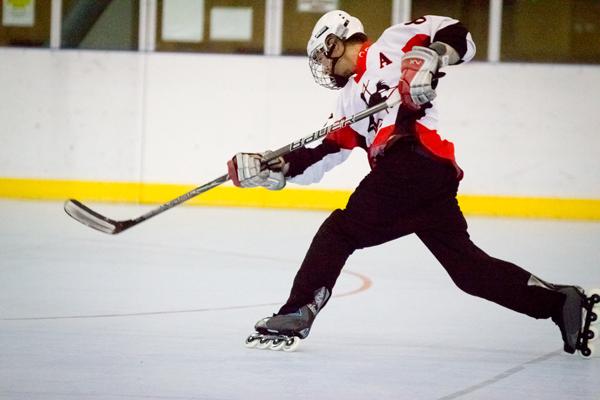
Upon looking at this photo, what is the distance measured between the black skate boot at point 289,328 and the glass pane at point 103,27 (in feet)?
21.8

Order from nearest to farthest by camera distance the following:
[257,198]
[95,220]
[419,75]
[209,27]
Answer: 1. [419,75]
2. [95,220]
3. [257,198]
4. [209,27]

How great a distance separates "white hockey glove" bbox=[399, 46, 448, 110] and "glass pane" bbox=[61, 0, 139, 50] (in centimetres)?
684

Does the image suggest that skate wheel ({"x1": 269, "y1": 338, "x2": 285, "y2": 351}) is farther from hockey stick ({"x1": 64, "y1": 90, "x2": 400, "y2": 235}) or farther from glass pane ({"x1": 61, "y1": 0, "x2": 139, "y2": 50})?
glass pane ({"x1": 61, "y1": 0, "x2": 139, "y2": 50})

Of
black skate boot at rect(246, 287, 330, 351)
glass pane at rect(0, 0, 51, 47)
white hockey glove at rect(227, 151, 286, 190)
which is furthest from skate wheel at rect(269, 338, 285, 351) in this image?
glass pane at rect(0, 0, 51, 47)

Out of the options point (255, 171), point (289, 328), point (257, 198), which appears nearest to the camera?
point (289, 328)

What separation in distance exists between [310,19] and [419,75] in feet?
21.8

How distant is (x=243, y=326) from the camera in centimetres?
403

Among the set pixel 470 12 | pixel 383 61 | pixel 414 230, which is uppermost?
pixel 470 12

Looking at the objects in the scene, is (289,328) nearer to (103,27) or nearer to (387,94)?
(387,94)

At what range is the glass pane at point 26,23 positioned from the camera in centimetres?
991

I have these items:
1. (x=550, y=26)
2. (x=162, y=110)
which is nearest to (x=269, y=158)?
(x=162, y=110)

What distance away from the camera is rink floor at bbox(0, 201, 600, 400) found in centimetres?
305

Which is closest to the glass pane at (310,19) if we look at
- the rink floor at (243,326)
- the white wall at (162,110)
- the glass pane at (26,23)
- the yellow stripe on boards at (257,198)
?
the white wall at (162,110)

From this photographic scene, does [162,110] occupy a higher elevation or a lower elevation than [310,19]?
lower
